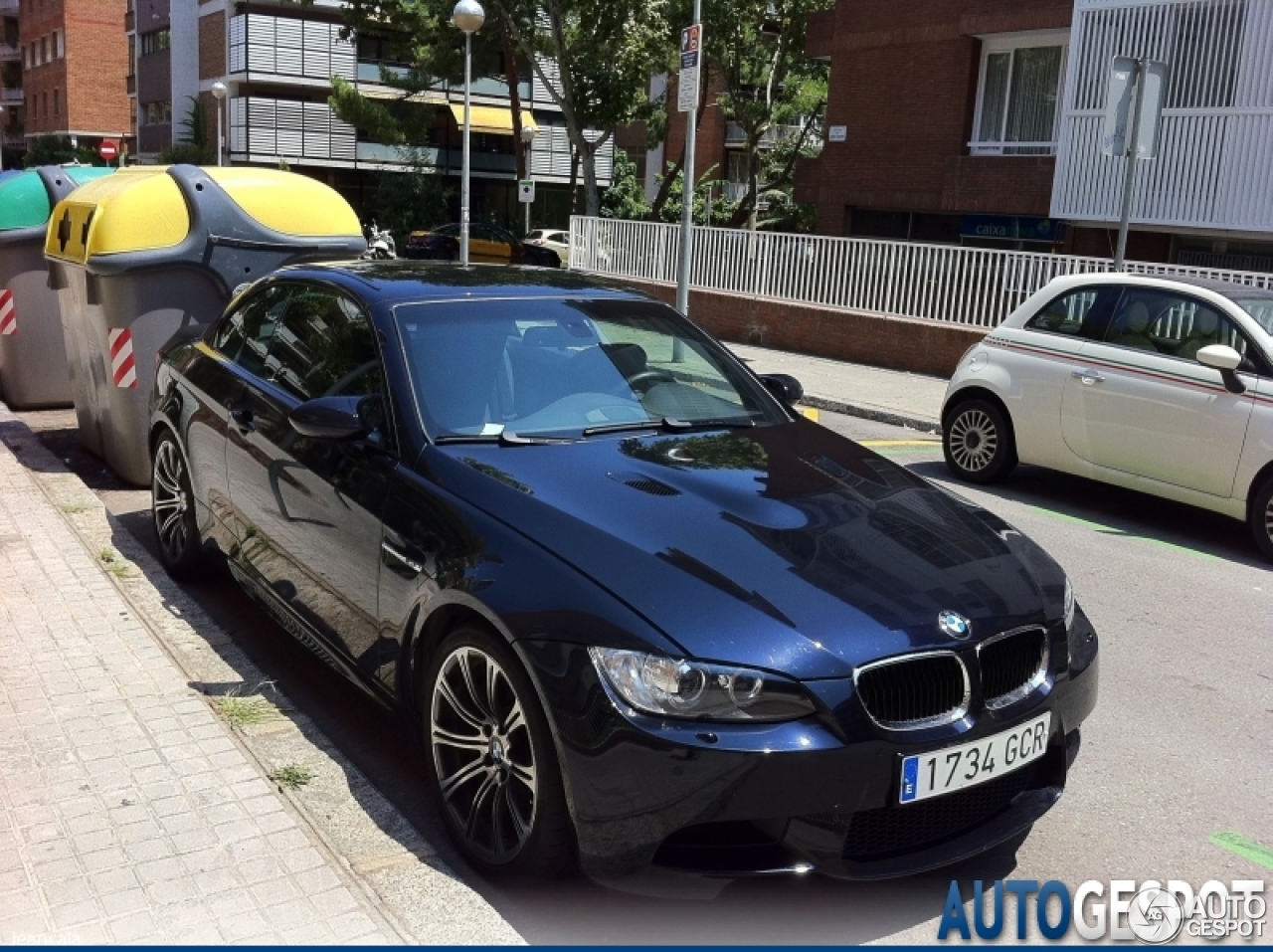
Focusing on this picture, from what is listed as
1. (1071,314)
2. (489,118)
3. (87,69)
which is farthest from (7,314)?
(87,69)

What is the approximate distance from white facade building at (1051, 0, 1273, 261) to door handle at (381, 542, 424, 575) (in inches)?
614

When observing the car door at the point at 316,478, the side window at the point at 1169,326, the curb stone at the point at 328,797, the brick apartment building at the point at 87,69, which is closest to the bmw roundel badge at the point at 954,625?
the curb stone at the point at 328,797

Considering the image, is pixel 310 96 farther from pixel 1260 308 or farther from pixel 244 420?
pixel 244 420

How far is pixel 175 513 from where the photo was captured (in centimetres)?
589

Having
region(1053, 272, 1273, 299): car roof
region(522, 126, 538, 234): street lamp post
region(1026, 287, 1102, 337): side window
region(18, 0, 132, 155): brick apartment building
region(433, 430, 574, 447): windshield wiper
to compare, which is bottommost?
region(433, 430, 574, 447): windshield wiper

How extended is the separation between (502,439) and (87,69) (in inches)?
2514

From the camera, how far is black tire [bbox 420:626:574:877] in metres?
3.11

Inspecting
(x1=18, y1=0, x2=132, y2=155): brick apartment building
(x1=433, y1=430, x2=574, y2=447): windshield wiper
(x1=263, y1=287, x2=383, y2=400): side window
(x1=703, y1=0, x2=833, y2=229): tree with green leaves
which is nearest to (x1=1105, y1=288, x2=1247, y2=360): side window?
(x1=433, y1=430, x2=574, y2=447): windshield wiper

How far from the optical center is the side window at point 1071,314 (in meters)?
8.41

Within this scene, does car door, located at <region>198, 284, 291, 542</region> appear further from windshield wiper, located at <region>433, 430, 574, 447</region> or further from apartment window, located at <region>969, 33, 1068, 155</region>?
apartment window, located at <region>969, 33, 1068, 155</region>

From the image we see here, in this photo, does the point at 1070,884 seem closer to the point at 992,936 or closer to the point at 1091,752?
the point at 992,936

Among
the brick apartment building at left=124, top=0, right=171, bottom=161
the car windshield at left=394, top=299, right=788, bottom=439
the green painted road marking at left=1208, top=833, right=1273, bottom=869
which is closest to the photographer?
the green painted road marking at left=1208, top=833, right=1273, bottom=869

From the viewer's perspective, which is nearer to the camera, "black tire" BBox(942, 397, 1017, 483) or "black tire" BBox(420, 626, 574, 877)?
"black tire" BBox(420, 626, 574, 877)

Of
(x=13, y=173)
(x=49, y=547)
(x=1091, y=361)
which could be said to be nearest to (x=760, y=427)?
(x=49, y=547)
